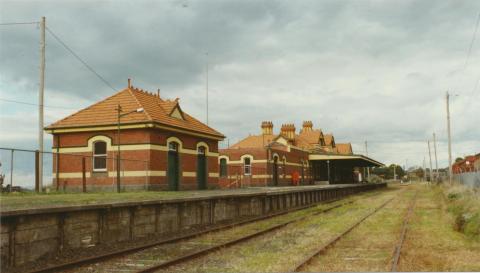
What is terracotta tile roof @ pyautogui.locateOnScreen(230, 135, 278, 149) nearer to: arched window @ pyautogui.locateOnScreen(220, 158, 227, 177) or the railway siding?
arched window @ pyautogui.locateOnScreen(220, 158, 227, 177)

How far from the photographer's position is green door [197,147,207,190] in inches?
1082

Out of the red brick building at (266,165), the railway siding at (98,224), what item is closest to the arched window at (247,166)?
the red brick building at (266,165)

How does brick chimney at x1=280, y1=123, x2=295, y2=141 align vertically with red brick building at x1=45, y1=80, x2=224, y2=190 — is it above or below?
above

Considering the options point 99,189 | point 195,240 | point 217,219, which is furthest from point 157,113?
point 195,240

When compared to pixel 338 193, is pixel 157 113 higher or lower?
higher

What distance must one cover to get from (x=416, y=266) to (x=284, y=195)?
1627 cm

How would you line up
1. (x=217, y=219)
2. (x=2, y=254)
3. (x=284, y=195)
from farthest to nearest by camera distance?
(x=284, y=195), (x=217, y=219), (x=2, y=254)

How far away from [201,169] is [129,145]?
5.64 metres

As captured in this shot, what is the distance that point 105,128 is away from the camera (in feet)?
78.2

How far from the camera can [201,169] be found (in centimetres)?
2773

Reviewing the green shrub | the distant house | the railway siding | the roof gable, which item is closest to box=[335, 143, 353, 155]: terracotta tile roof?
the distant house

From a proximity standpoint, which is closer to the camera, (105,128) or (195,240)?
(195,240)

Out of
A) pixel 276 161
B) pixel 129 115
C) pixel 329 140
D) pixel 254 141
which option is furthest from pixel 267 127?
pixel 129 115

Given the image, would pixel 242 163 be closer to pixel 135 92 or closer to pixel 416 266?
pixel 135 92
